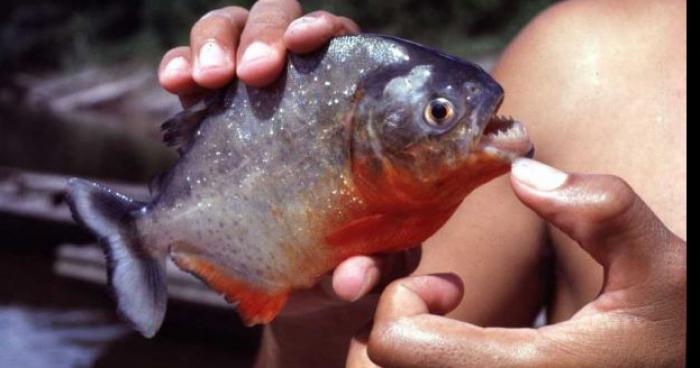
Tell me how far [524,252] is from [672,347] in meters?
0.94

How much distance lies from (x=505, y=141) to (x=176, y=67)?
65cm

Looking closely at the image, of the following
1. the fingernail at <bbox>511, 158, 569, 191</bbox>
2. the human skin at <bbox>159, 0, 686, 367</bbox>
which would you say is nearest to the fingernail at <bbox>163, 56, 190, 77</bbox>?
the human skin at <bbox>159, 0, 686, 367</bbox>

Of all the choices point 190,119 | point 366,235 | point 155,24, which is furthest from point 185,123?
point 155,24

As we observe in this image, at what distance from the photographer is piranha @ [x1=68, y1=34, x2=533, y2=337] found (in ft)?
4.77

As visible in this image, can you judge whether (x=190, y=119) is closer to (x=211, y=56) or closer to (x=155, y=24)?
(x=211, y=56)

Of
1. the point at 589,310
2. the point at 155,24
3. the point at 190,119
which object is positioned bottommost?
the point at 155,24

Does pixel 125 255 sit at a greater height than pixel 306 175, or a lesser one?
lesser

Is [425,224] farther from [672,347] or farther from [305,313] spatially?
[305,313]

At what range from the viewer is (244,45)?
1663 millimetres

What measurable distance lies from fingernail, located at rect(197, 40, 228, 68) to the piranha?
48 millimetres

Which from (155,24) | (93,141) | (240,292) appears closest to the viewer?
A: (240,292)

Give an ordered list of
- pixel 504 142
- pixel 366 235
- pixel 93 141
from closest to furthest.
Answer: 1. pixel 504 142
2. pixel 366 235
3. pixel 93 141

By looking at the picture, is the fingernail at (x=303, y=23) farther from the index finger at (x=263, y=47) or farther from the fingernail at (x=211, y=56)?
the fingernail at (x=211, y=56)

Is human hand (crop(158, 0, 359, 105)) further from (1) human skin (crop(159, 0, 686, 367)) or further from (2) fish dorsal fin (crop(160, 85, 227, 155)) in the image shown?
(1) human skin (crop(159, 0, 686, 367))
